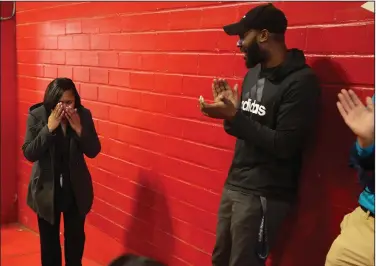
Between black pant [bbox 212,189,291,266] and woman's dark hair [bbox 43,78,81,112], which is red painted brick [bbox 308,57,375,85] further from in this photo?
woman's dark hair [bbox 43,78,81,112]

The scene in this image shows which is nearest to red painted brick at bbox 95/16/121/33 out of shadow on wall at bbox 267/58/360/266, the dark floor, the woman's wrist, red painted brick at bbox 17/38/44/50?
red painted brick at bbox 17/38/44/50

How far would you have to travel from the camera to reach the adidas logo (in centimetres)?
202

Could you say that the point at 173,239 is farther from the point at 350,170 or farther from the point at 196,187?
the point at 350,170

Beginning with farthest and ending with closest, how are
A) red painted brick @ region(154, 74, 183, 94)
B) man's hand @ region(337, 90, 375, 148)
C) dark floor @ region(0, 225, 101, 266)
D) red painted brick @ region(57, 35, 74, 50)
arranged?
1. red painted brick @ region(57, 35, 74, 50)
2. dark floor @ region(0, 225, 101, 266)
3. red painted brick @ region(154, 74, 183, 94)
4. man's hand @ region(337, 90, 375, 148)

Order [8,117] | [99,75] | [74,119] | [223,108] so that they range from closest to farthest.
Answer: [223,108] < [74,119] < [99,75] < [8,117]

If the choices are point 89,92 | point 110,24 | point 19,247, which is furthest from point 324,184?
point 19,247

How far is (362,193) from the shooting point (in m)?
1.78

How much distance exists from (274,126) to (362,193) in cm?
44

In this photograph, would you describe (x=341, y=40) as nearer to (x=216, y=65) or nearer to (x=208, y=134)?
(x=216, y=65)

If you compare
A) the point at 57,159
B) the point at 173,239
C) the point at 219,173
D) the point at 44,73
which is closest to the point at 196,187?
the point at 219,173

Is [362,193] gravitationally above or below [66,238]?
above

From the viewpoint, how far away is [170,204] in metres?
2.95

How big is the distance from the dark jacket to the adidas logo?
3.51ft

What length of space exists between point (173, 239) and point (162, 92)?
90 centimetres
